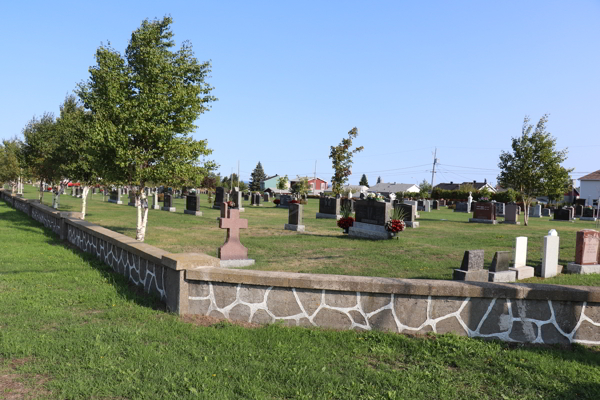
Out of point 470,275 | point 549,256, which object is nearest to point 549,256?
point 549,256

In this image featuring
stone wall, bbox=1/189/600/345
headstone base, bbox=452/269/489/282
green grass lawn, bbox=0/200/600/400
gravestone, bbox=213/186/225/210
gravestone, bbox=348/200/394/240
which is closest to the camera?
green grass lawn, bbox=0/200/600/400

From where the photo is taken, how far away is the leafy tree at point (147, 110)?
46.4 ft

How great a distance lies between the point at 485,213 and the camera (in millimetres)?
27312

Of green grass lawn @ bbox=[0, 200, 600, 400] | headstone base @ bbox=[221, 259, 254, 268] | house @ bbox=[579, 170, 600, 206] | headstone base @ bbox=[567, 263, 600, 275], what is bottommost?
headstone base @ bbox=[221, 259, 254, 268]

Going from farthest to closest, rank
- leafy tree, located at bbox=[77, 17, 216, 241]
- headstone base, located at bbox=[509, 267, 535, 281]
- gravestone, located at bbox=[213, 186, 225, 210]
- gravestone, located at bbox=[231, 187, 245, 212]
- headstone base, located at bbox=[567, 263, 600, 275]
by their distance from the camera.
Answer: gravestone, located at bbox=[213, 186, 225, 210]
gravestone, located at bbox=[231, 187, 245, 212]
leafy tree, located at bbox=[77, 17, 216, 241]
headstone base, located at bbox=[567, 263, 600, 275]
headstone base, located at bbox=[509, 267, 535, 281]

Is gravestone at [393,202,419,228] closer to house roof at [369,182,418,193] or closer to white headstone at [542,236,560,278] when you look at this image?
white headstone at [542,236,560,278]

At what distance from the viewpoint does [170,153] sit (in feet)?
48.3

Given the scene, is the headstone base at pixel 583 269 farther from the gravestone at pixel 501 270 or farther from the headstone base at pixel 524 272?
the gravestone at pixel 501 270

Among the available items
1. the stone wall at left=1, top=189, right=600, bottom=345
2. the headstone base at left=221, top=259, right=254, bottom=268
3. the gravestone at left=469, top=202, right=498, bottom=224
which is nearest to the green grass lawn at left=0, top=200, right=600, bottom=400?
the stone wall at left=1, top=189, right=600, bottom=345

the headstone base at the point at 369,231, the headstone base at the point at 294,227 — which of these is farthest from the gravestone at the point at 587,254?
the headstone base at the point at 294,227

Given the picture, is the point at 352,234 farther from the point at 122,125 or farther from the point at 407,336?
the point at 407,336

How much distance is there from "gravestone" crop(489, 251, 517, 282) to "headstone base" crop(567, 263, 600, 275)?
6.42 ft

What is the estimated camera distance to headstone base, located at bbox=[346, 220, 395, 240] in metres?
16.5

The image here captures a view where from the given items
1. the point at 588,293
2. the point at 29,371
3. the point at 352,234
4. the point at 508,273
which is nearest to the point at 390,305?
the point at 588,293
